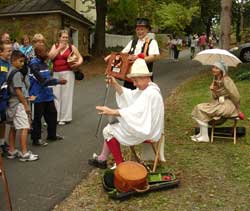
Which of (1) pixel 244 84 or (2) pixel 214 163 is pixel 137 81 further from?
(1) pixel 244 84

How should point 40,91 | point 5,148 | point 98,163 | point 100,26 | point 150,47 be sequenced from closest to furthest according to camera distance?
1. point 98,163
2. point 5,148
3. point 150,47
4. point 40,91
5. point 100,26

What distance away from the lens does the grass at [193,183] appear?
5.29 m

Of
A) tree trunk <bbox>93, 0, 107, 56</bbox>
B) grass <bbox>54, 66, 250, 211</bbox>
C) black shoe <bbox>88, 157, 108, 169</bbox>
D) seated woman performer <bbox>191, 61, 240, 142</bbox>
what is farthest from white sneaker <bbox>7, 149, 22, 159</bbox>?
tree trunk <bbox>93, 0, 107, 56</bbox>

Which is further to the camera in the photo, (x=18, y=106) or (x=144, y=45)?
(x=144, y=45)

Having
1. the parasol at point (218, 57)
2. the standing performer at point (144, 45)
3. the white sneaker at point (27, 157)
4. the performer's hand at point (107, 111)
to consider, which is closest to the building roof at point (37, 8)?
the parasol at point (218, 57)

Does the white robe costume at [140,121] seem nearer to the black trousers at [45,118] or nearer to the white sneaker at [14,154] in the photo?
the white sneaker at [14,154]

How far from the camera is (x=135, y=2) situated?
88.4 ft

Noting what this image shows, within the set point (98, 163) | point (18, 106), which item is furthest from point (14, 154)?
point (98, 163)

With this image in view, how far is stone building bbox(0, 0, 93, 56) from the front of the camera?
981 inches

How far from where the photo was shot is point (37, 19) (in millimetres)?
25406

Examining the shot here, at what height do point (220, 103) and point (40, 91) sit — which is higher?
point (40, 91)

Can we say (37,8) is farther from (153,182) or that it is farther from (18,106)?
(153,182)

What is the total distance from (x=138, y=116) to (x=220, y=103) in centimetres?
272

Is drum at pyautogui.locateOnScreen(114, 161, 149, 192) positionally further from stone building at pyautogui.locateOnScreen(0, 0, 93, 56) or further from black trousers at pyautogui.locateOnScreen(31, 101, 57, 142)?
stone building at pyautogui.locateOnScreen(0, 0, 93, 56)
